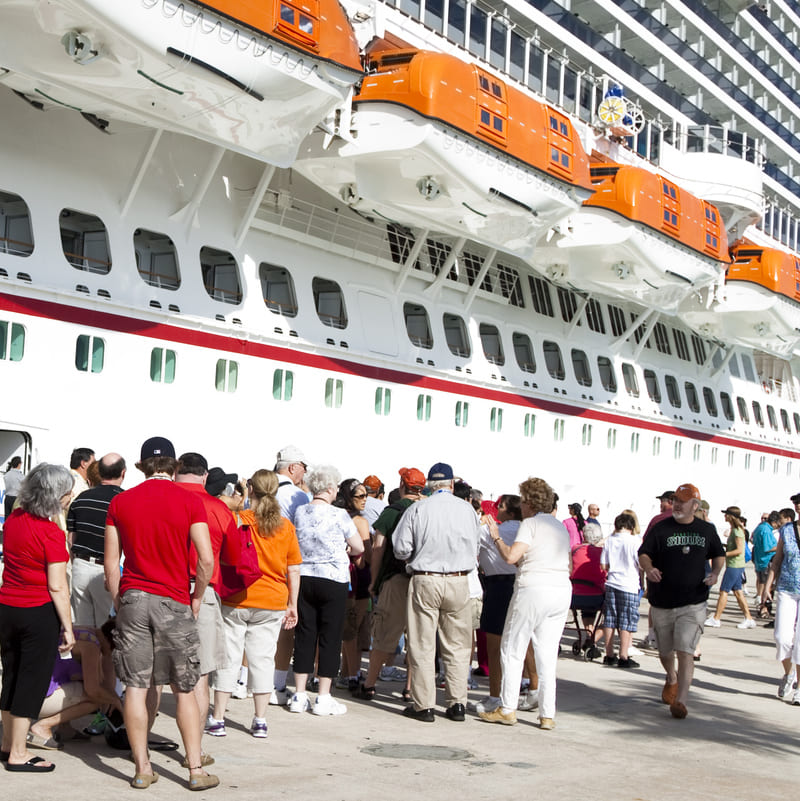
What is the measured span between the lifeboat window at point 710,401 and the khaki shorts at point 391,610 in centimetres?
2779

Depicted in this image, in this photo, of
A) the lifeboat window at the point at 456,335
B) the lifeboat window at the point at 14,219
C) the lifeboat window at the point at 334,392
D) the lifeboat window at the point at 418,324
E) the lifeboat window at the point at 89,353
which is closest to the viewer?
the lifeboat window at the point at 89,353

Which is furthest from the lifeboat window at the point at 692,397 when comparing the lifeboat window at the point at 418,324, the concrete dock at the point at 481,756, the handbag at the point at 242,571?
the handbag at the point at 242,571

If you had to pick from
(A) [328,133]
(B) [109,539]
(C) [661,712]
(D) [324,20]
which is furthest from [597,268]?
(B) [109,539]

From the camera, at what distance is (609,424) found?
28.0m

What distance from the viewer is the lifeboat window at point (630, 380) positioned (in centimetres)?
2952

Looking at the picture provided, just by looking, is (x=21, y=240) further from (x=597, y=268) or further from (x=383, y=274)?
(x=597, y=268)

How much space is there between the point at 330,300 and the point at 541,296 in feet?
26.1

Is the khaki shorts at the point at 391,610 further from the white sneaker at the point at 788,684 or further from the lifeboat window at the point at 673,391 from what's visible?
the lifeboat window at the point at 673,391

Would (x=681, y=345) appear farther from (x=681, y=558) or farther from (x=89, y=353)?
(x=681, y=558)

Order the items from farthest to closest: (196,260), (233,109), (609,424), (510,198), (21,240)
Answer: (609,424) < (510,198) < (196,260) < (21,240) < (233,109)

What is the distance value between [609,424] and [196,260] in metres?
14.7

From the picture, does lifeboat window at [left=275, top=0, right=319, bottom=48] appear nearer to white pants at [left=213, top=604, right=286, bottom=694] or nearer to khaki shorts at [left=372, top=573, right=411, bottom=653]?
khaki shorts at [left=372, top=573, right=411, bottom=653]

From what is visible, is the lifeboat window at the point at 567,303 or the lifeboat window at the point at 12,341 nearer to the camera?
the lifeboat window at the point at 12,341

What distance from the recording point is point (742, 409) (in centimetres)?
3741
